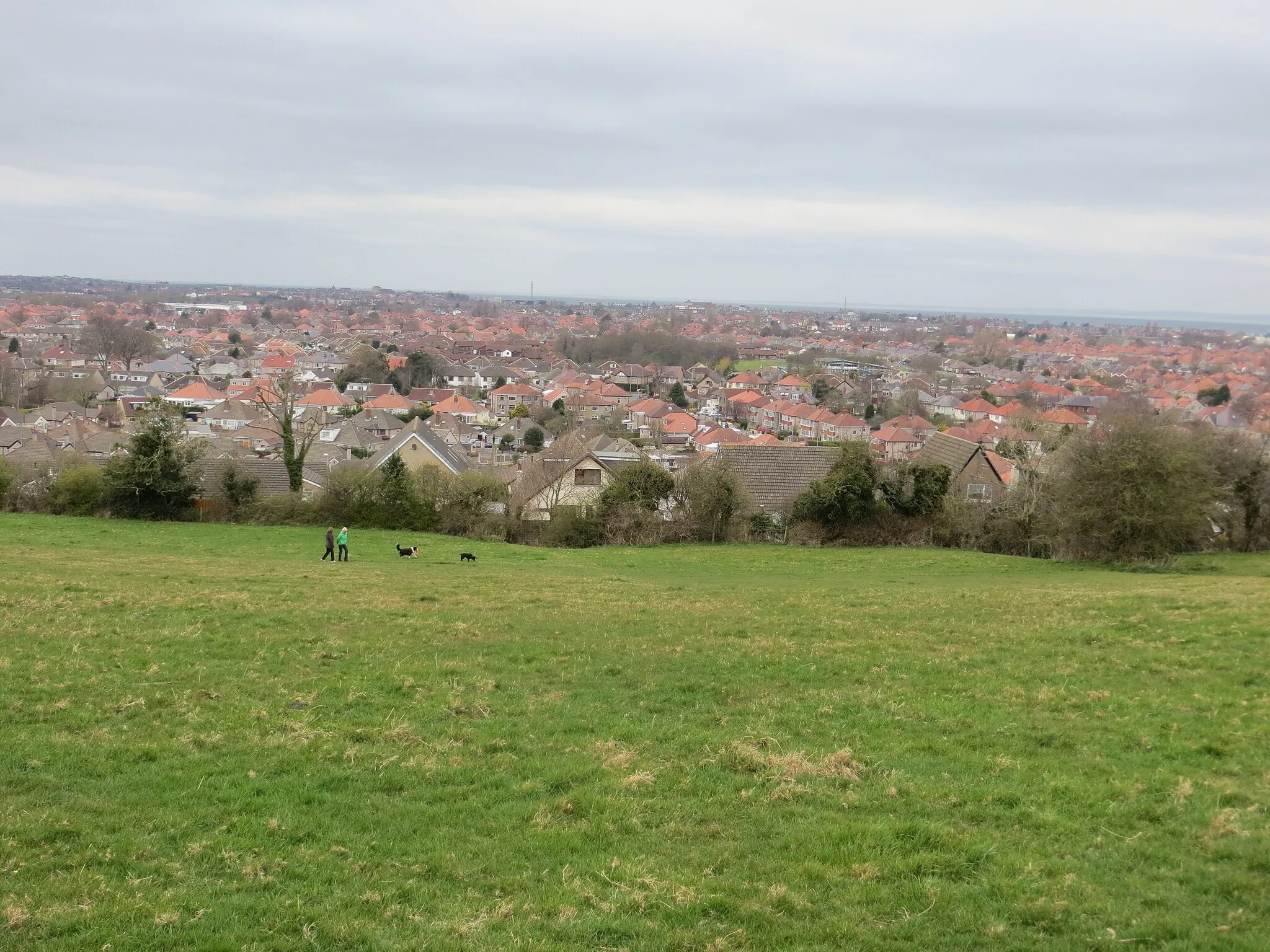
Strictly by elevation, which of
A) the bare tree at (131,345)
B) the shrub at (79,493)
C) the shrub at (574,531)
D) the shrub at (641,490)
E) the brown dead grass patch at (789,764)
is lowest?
the shrub at (574,531)

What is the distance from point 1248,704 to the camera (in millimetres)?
10227

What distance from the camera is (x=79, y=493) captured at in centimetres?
3616

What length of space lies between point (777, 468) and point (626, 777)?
109 feet

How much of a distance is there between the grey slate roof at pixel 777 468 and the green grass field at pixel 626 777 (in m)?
22.4

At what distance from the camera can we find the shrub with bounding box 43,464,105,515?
36031mm

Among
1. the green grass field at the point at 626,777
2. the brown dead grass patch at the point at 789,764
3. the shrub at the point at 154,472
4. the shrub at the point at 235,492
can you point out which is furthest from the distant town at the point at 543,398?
the brown dead grass patch at the point at 789,764

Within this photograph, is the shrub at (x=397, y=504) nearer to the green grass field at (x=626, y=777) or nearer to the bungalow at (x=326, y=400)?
the green grass field at (x=626, y=777)

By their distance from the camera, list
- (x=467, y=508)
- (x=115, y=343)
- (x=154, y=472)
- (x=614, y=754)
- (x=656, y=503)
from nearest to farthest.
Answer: (x=614, y=754)
(x=154, y=472)
(x=656, y=503)
(x=467, y=508)
(x=115, y=343)

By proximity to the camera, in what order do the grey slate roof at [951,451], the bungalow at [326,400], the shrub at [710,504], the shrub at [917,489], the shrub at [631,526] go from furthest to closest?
the bungalow at [326,400] → the grey slate roof at [951,451] → the shrub at [631,526] → the shrub at [710,504] → the shrub at [917,489]

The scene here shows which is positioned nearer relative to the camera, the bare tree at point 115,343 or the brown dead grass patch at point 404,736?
the brown dead grass patch at point 404,736

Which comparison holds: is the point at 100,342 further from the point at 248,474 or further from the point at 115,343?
the point at 248,474

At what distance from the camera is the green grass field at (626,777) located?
19.1ft

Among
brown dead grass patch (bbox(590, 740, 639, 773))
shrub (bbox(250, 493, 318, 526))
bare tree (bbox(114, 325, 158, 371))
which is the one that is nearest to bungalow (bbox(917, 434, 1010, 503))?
shrub (bbox(250, 493, 318, 526))

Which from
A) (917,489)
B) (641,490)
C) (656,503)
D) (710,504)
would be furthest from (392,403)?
(917,489)
